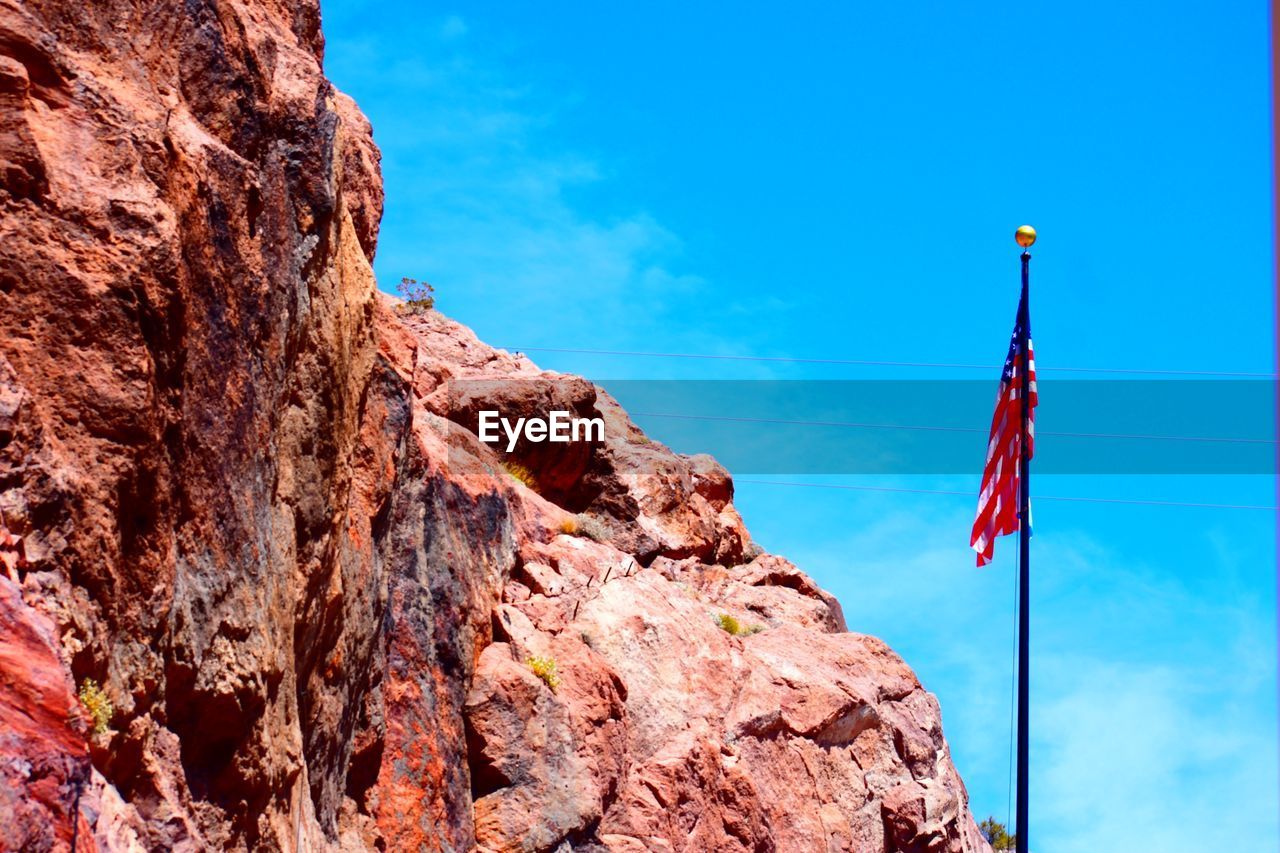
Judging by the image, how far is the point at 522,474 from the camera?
24031mm

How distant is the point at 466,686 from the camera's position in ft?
55.7

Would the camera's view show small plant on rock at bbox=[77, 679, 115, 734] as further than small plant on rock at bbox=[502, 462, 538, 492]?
No

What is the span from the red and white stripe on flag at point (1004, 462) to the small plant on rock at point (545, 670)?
18.5ft

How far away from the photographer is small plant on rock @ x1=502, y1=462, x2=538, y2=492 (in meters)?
23.8

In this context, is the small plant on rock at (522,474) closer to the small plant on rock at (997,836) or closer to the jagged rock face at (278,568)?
the jagged rock face at (278,568)

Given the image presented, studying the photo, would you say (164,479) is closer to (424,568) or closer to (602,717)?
(424,568)

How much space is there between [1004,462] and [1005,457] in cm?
9

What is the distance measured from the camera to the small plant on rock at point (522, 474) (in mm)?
23797

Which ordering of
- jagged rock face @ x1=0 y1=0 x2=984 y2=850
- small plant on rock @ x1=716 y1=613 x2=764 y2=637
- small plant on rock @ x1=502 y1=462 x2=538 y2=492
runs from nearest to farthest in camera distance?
jagged rock face @ x1=0 y1=0 x2=984 y2=850, small plant on rock @ x1=716 y1=613 x2=764 y2=637, small plant on rock @ x1=502 y1=462 x2=538 y2=492

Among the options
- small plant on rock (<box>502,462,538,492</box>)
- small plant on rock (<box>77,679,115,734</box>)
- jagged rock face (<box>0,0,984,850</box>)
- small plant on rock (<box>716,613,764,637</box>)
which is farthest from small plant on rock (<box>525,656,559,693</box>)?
small plant on rock (<box>77,679,115,734</box>)

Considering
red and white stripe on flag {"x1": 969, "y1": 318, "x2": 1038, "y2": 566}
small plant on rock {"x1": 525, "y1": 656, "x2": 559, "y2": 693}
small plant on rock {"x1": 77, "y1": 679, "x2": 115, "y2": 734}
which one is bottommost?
small plant on rock {"x1": 77, "y1": 679, "x2": 115, "y2": 734}

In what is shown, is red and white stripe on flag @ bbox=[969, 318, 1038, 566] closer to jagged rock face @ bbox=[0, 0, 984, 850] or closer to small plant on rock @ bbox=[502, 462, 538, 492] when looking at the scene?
jagged rock face @ bbox=[0, 0, 984, 850]

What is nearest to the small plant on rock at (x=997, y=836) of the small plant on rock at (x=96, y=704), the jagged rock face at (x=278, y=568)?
the jagged rock face at (x=278, y=568)

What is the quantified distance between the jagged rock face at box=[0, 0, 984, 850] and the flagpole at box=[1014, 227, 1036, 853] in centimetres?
363
